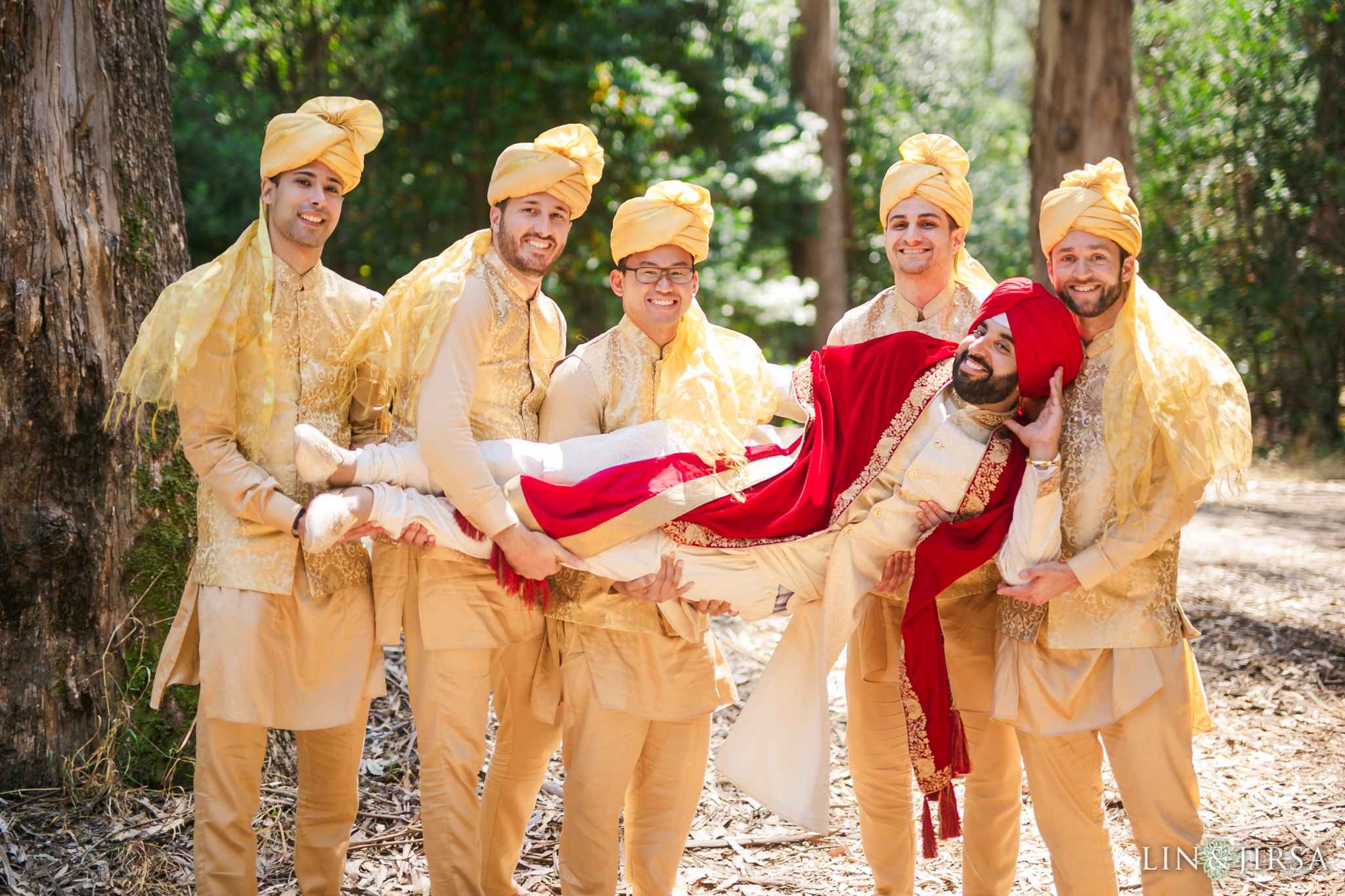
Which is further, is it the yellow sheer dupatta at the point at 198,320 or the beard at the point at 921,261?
the beard at the point at 921,261

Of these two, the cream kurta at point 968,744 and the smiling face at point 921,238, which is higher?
the smiling face at point 921,238

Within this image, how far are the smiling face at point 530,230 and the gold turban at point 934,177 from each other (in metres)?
1.07

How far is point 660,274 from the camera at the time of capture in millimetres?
3156

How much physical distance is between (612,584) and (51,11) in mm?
2757

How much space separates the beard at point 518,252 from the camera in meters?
3.11

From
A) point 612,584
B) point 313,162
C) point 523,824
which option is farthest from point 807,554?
point 313,162

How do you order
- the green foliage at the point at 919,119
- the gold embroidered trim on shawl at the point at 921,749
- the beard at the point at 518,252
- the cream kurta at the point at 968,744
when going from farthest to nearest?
the green foliage at the point at 919,119
the cream kurta at the point at 968,744
the beard at the point at 518,252
the gold embroidered trim on shawl at the point at 921,749

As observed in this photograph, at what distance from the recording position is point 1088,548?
9.08ft

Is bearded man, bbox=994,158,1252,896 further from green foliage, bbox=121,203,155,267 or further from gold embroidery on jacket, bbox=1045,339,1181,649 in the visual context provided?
green foliage, bbox=121,203,155,267

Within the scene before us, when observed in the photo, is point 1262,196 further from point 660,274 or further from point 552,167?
point 552,167

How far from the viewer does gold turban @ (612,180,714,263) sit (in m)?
3.09

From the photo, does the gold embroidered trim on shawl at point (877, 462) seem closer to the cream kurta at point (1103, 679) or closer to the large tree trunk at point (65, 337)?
the cream kurta at point (1103, 679)

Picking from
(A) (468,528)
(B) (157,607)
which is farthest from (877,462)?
(B) (157,607)

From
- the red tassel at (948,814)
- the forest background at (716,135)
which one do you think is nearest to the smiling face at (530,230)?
the red tassel at (948,814)
